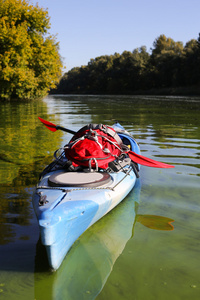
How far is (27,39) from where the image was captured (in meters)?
26.0

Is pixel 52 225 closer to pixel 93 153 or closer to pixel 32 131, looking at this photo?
pixel 93 153

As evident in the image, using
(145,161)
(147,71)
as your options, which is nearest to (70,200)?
(145,161)

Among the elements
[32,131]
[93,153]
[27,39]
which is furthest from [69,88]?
[93,153]

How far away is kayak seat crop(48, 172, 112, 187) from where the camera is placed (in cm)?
313

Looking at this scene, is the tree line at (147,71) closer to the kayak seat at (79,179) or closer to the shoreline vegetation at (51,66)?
the shoreline vegetation at (51,66)

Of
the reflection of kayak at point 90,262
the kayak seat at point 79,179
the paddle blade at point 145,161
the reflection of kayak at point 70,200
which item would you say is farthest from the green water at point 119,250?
the kayak seat at point 79,179

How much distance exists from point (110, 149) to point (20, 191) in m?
1.45

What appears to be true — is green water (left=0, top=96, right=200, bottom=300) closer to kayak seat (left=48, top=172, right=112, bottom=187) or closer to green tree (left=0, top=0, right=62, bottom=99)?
kayak seat (left=48, top=172, right=112, bottom=187)

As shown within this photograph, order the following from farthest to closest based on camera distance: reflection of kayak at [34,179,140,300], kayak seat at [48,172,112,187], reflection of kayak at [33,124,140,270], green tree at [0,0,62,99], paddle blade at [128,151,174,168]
Answer: green tree at [0,0,62,99]
paddle blade at [128,151,174,168]
kayak seat at [48,172,112,187]
reflection of kayak at [33,124,140,270]
reflection of kayak at [34,179,140,300]

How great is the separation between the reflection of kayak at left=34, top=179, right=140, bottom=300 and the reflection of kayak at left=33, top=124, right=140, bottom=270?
0.46 feet

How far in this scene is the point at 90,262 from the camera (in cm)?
266

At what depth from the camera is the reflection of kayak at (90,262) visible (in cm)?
230

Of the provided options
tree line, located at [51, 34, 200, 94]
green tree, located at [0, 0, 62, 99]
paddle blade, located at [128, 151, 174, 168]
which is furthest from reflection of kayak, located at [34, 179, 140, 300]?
tree line, located at [51, 34, 200, 94]

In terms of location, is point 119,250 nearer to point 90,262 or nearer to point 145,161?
point 90,262
